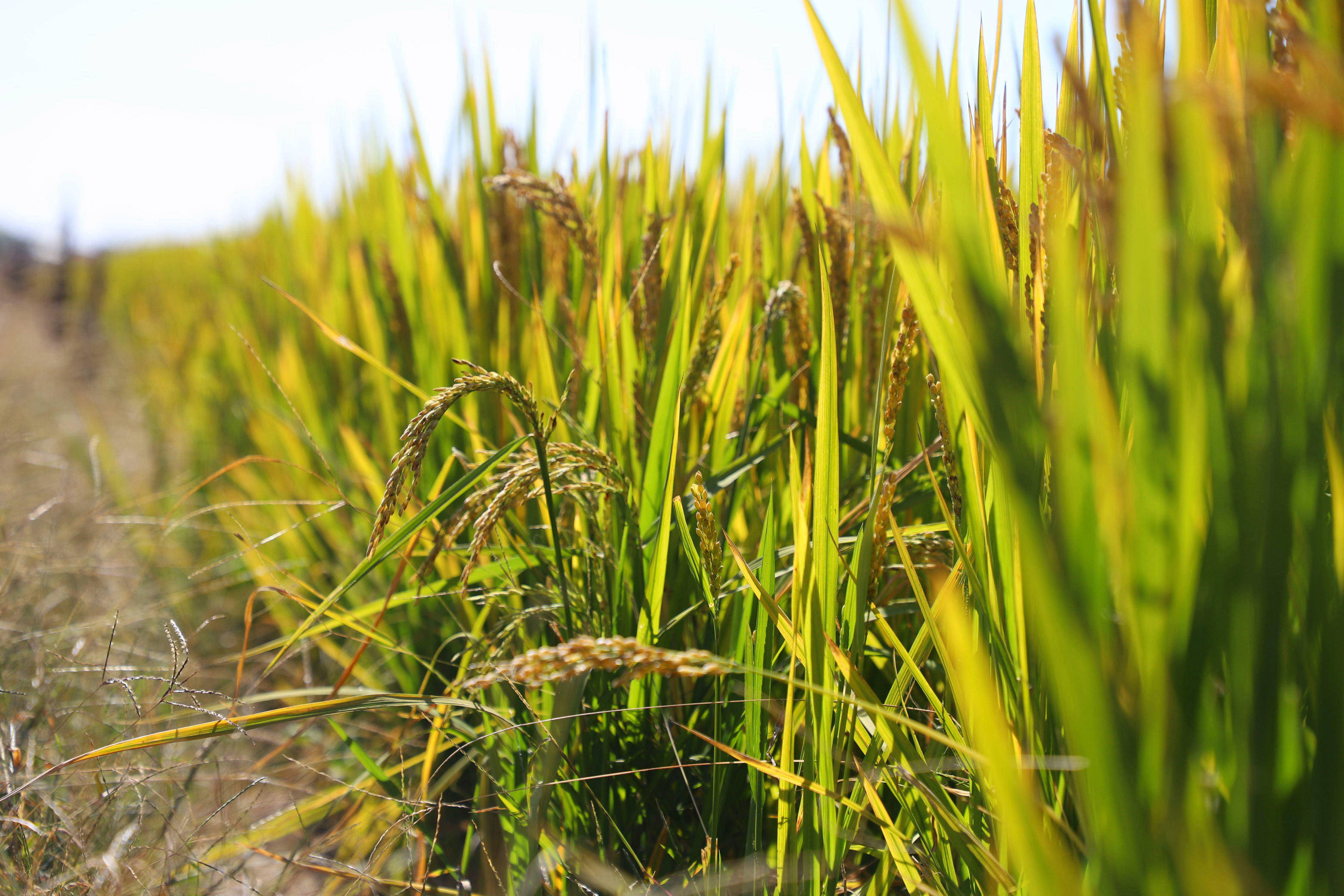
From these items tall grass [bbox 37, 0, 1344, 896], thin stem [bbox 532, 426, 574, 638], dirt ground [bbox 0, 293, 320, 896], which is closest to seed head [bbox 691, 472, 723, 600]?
tall grass [bbox 37, 0, 1344, 896]

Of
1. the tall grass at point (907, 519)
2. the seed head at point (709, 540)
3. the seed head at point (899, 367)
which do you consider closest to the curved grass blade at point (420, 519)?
the tall grass at point (907, 519)

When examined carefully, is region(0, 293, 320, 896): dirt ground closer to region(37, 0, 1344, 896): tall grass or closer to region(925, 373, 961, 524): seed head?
region(37, 0, 1344, 896): tall grass

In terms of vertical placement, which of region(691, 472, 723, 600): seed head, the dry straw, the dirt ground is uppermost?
region(691, 472, 723, 600): seed head

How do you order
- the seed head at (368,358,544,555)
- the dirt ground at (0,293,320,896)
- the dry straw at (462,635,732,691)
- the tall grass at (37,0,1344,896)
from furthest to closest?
the dirt ground at (0,293,320,896), the seed head at (368,358,544,555), the dry straw at (462,635,732,691), the tall grass at (37,0,1344,896)

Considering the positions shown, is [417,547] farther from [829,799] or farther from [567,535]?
[829,799]

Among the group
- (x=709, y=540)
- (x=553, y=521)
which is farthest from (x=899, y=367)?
(x=553, y=521)

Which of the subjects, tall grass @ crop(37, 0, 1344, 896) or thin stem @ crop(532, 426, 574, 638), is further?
thin stem @ crop(532, 426, 574, 638)

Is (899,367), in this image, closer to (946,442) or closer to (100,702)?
(946,442)

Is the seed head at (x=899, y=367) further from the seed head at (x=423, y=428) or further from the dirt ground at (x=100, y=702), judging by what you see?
the dirt ground at (x=100, y=702)
